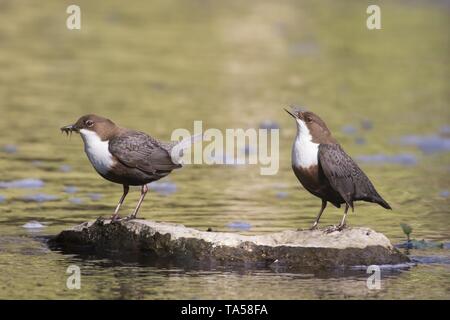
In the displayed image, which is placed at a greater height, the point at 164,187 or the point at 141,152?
the point at 141,152

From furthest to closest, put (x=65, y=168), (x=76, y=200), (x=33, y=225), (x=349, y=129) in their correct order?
(x=349, y=129), (x=65, y=168), (x=76, y=200), (x=33, y=225)

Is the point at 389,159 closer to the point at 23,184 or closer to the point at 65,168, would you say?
the point at 65,168

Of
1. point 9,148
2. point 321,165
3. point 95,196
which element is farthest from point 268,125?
point 321,165

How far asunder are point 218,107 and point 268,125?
1.49m

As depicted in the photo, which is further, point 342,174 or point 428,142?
point 428,142

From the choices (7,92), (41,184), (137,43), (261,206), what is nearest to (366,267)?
(261,206)

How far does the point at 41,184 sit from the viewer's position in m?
13.3

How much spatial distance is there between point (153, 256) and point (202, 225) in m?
1.52

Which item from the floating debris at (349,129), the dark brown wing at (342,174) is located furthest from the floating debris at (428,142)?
the dark brown wing at (342,174)

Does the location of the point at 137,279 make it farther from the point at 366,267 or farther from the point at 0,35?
the point at 0,35

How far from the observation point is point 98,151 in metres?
10.0

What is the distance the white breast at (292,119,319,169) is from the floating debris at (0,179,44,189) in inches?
173

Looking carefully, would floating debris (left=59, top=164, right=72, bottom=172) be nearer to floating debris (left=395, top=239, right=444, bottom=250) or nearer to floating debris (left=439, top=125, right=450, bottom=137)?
floating debris (left=395, top=239, right=444, bottom=250)

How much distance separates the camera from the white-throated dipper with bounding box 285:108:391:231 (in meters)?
9.77
